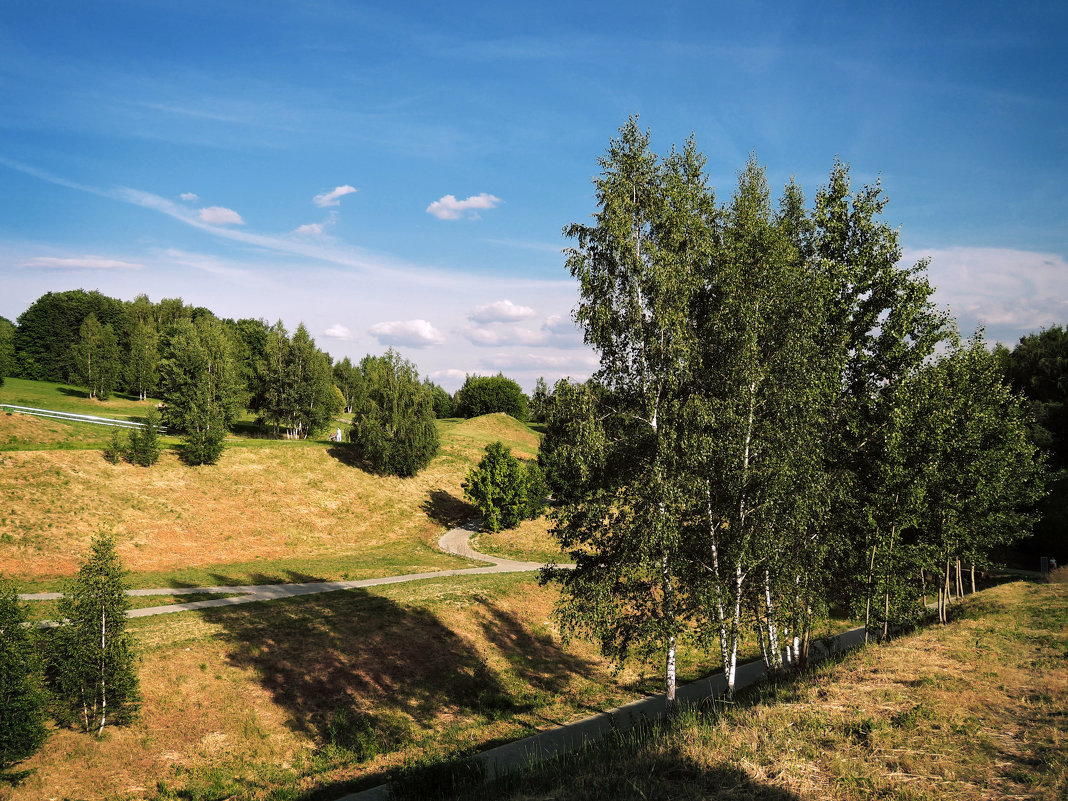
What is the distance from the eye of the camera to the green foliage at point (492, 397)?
3984 inches

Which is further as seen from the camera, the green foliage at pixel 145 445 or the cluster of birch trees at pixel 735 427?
the green foliage at pixel 145 445

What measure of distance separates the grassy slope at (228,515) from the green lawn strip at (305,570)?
0.24ft

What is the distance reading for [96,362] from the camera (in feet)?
230

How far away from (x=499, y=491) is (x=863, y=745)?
117ft

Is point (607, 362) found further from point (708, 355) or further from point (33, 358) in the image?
point (33, 358)

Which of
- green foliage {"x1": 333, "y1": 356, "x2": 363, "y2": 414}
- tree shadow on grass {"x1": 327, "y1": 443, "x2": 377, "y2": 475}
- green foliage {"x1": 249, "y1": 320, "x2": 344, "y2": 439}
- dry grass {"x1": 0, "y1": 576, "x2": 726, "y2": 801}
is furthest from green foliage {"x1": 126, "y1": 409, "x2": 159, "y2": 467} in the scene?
green foliage {"x1": 333, "y1": 356, "x2": 363, "y2": 414}

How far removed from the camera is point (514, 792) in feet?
28.1

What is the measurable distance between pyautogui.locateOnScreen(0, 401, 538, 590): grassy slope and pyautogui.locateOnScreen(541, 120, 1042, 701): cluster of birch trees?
21477 millimetres

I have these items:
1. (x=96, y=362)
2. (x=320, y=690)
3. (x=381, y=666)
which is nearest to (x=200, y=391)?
Result: (x=381, y=666)

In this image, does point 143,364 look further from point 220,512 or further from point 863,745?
point 863,745

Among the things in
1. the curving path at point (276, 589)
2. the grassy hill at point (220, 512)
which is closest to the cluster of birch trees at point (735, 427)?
the curving path at point (276, 589)

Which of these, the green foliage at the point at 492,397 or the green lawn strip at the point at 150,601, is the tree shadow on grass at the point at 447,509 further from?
the green foliage at the point at 492,397

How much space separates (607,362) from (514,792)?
35.2ft

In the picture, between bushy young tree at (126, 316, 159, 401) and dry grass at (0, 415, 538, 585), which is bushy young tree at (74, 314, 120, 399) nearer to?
bushy young tree at (126, 316, 159, 401)
